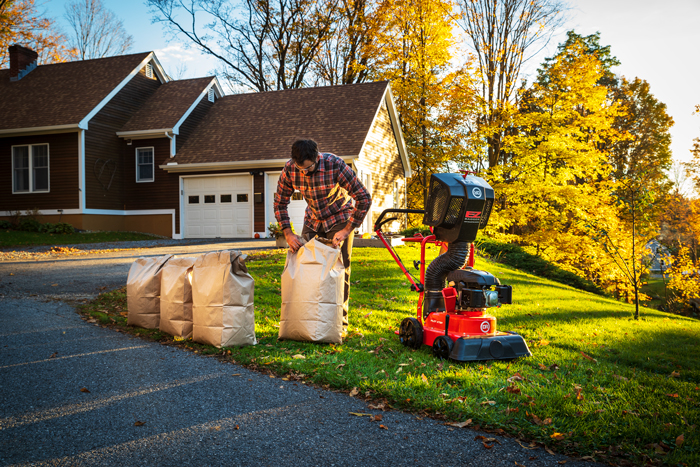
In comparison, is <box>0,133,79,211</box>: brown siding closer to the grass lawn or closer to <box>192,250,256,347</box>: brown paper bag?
the grass lawn

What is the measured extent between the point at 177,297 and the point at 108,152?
1662 cm

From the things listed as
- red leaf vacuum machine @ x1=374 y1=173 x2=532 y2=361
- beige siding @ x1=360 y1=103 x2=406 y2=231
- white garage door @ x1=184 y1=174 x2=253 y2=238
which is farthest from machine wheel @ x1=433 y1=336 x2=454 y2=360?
white garage door @ x1=184 y1=174 x2=253 y2=238

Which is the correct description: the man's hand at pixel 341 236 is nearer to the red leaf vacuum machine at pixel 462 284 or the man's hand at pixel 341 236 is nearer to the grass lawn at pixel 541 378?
the red leaf vacuum machine at pixel 462 284

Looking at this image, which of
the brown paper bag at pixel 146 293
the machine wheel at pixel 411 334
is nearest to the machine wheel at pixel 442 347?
the machine wheel at pixel 411 334

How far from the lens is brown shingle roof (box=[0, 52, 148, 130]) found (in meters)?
18.2

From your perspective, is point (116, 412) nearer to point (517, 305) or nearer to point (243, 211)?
point (517, 305)

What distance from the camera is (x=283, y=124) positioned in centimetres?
1959

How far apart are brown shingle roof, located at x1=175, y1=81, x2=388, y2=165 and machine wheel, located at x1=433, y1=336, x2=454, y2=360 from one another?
13.5m

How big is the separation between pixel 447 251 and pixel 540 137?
14117 mm

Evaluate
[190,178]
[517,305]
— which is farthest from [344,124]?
[517,305]

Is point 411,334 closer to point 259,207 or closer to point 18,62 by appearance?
point 259,207

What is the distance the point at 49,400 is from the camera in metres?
3.31

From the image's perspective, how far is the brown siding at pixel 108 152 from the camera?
18188 mm

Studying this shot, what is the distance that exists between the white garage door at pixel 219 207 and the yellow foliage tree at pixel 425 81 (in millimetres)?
9984
